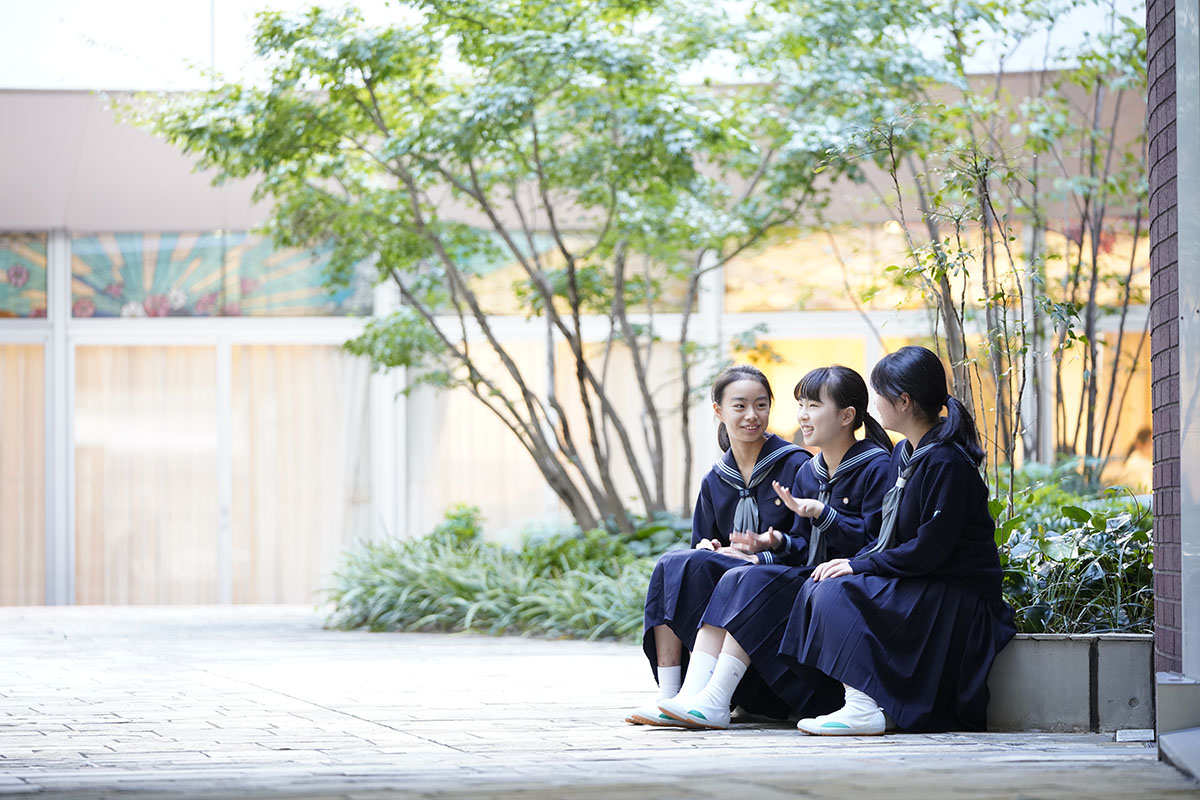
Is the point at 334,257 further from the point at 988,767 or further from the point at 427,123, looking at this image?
the point at 988,767

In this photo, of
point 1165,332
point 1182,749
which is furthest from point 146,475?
point 1182,749

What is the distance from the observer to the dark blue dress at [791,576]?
3615 millimetres

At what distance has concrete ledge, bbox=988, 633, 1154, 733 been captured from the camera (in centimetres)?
354

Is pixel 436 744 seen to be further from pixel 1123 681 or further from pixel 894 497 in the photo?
pixel 1123 681

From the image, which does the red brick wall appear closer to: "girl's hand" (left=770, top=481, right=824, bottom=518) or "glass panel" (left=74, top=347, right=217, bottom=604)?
"girl's hand" (left=770, top=481, right=824, bottom=518)

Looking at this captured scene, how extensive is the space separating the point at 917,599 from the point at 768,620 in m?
0.40

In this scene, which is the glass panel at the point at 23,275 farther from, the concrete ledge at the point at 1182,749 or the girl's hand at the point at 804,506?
the concrete ledge at the point at 1182,749

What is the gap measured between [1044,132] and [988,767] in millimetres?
5588

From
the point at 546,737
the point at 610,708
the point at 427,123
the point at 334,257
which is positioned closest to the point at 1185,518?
the point at 546,737

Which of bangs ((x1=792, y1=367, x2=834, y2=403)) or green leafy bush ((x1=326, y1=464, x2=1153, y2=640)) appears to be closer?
bangs ((x1=792, y1=367, x2=834, y2=403))

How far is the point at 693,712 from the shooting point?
3.55 meters

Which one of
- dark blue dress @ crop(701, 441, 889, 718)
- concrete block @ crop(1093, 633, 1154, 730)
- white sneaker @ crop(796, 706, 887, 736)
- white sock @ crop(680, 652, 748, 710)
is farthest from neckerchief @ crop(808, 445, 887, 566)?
concrete block @ crop(1093, 633, 1154, 730)

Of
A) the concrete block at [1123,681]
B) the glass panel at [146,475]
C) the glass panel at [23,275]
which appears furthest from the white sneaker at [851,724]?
the glass panel at [23,275]

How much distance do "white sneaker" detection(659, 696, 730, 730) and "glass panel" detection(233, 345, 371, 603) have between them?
7872 millimetres
